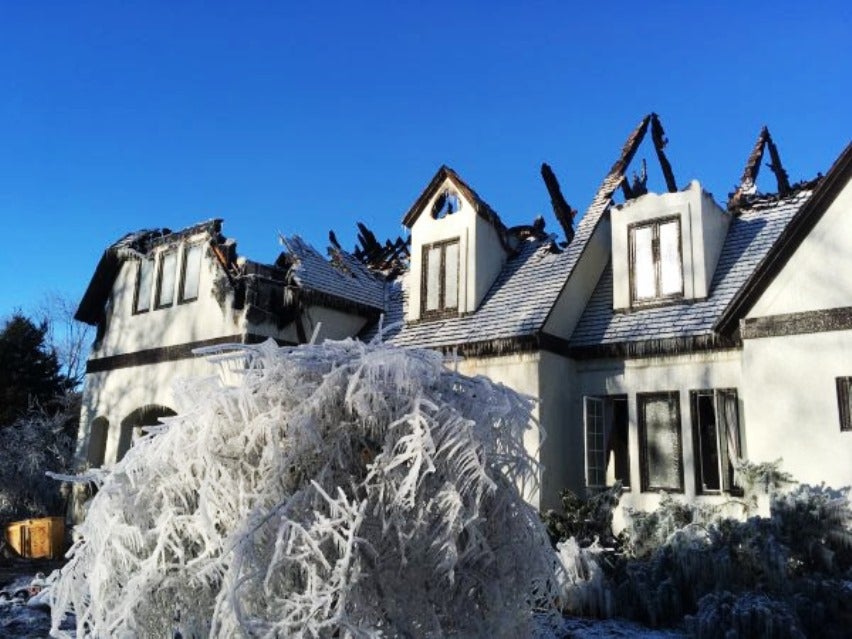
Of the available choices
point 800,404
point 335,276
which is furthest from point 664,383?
point 335,276

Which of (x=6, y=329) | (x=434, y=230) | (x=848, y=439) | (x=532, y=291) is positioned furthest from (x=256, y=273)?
(x=6, y=329)

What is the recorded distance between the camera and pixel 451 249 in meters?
15.7

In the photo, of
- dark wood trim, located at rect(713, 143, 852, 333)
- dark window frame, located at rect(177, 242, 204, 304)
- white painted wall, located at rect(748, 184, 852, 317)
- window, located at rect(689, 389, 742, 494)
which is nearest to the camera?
white painted wall, located at rect(748, 184, 852, 317)

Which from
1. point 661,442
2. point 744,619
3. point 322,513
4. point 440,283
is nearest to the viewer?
point 322,513

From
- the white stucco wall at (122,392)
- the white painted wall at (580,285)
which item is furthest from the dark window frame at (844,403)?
the white stucco wall at (122,392)

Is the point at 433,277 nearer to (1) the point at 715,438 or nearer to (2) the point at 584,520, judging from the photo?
(2) the point at 584,520

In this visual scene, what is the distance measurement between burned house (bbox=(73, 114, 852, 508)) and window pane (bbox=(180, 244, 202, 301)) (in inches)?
1.8

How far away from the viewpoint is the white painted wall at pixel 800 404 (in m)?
10.2

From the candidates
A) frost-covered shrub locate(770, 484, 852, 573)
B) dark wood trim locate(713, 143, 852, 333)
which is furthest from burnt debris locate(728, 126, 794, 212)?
frost-covered shrub locate(770, 484, 852, 573)

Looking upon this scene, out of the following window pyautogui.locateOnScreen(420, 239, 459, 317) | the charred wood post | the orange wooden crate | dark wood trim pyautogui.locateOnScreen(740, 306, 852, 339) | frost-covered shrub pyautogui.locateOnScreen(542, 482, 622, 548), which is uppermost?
the charred wood post

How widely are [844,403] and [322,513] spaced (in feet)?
29.0

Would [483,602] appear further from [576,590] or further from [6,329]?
[6,329]

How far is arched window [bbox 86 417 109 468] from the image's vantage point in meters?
18.4

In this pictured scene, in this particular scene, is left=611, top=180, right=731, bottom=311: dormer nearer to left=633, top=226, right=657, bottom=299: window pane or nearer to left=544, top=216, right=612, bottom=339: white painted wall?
left=633, top=226, right=657, bottom=299: window pane
